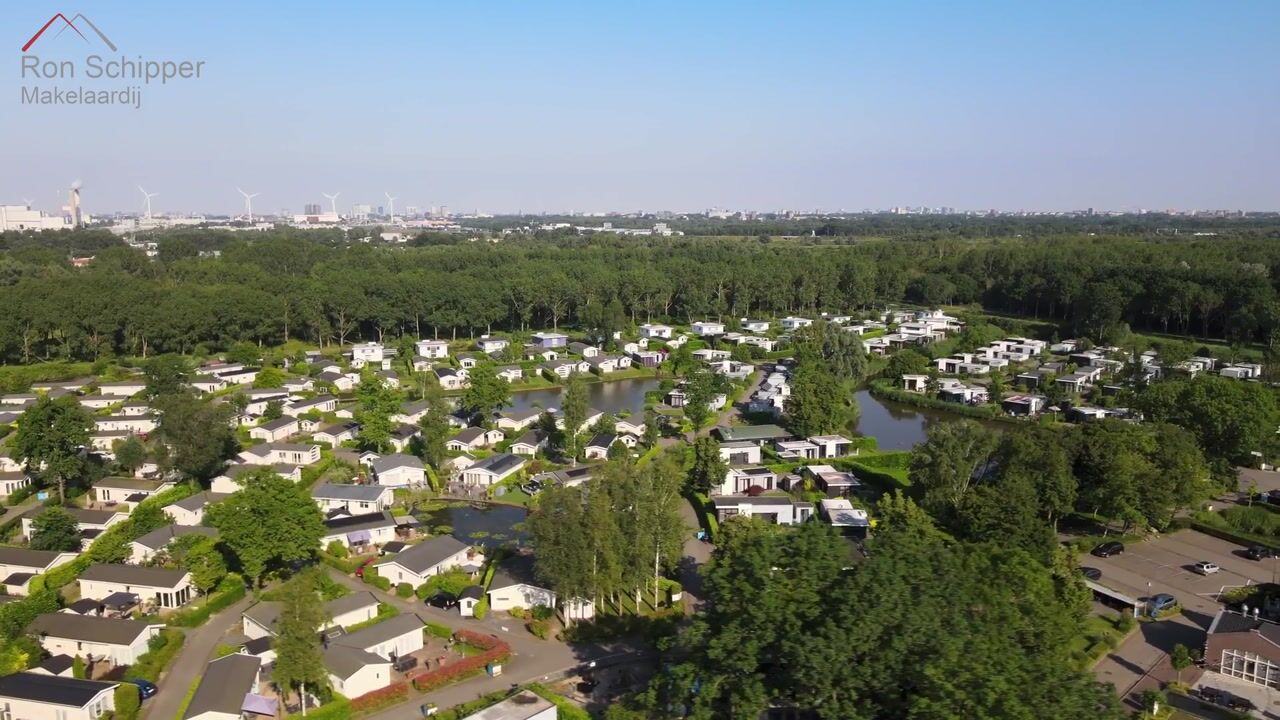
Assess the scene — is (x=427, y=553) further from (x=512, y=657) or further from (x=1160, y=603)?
(x=1160, y=603)

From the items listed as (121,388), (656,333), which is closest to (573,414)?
(121,388)

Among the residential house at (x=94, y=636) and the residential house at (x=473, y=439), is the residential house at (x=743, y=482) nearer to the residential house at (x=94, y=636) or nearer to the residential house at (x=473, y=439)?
the residential house at (x=473, y=439)

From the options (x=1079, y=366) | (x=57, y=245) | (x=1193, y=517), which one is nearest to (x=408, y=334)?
(x=1079, y=366)

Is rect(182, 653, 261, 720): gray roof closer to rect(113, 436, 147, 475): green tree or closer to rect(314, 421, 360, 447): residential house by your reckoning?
rect(113, 436, 147, 475): green tree

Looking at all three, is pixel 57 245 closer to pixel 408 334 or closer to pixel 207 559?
pixel 408 334

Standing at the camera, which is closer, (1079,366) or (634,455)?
(634,455)

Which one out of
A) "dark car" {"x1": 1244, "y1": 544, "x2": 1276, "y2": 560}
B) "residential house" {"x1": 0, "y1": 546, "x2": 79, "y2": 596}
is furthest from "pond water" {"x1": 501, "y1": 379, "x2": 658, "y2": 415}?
"dark car" {"x1": 1244, "y1": 544, "x2": 1276, "y2": 560}

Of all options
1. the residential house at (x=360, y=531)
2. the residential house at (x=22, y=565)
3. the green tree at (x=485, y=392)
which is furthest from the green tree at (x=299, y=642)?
the green tree at (x=485, y=392)
